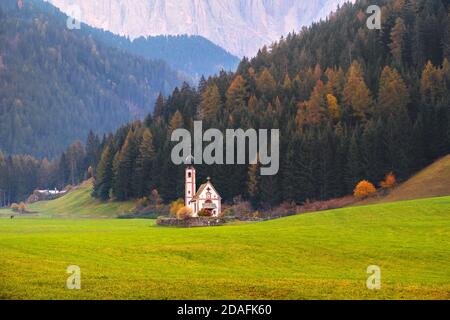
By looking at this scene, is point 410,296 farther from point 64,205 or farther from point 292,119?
point 64,205

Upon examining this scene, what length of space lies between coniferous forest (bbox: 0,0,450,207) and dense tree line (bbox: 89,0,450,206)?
20 cm

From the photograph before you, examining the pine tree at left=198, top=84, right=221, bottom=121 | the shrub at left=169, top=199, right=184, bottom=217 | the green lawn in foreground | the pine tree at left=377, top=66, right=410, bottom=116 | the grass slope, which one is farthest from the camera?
the pine tree at left=198, top=84, right=221, bottom=121

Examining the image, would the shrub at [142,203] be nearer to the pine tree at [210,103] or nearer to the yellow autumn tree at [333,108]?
the pine tree at [210,103]

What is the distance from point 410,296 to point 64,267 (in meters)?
18.4

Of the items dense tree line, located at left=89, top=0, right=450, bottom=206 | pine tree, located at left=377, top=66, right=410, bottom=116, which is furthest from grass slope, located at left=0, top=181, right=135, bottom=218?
pine tree, located at left=377, top=66, right=410, bottom=116

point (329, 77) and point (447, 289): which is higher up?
point (329, 77)

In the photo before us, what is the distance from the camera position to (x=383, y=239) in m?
56.2

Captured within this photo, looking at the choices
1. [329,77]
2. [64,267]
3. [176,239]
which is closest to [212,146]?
[329,77]

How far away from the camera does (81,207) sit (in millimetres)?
160250

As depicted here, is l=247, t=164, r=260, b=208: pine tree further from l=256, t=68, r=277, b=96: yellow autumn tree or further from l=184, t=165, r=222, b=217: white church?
l=256, t=68, r=277, b=96: yellow autumn tree

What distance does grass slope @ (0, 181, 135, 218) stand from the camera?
141750 millimetres

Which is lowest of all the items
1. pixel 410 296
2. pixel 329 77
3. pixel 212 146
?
pixel 410 296
